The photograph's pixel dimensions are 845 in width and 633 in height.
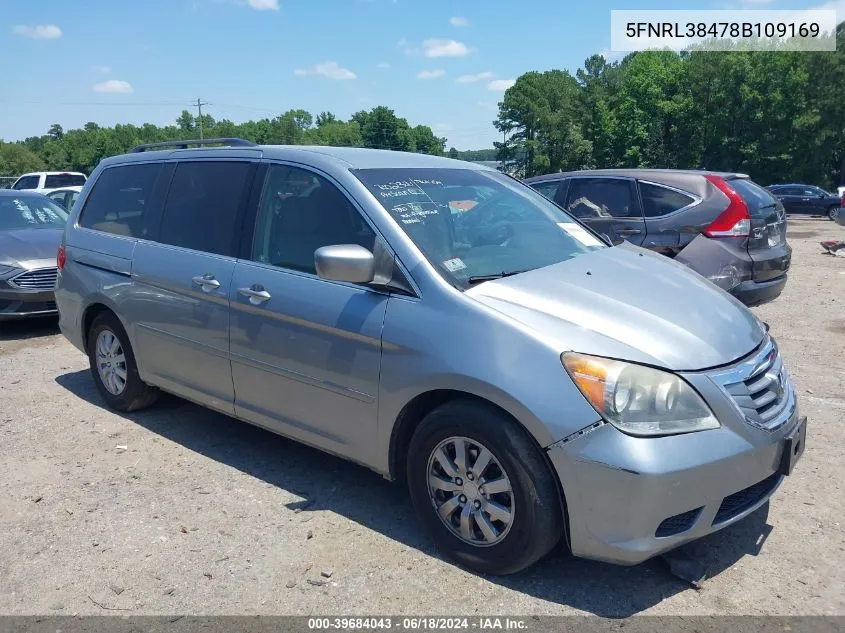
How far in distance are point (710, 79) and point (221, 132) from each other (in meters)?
73.2

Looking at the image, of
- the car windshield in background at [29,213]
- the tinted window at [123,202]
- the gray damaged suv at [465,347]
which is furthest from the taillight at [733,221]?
the car windshield in background at [29,213]

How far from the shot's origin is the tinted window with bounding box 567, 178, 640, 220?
7668 mm

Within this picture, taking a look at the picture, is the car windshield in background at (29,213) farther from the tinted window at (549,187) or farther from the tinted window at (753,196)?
the tinted window at (753,196)

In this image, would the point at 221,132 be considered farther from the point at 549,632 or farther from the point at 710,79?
the point at 549,632

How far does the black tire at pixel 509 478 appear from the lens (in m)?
2.95

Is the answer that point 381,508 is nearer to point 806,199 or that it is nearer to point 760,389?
point 760,389

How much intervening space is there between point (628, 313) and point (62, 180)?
962 inches

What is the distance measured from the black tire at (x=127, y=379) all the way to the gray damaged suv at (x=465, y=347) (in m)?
0.19

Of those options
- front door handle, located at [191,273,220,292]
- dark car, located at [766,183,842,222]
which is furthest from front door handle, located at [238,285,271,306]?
dark car, located at [766,183,842,222]

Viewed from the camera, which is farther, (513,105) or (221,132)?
(221,132)

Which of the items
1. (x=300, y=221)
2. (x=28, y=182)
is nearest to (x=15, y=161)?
(x=28, y=182)

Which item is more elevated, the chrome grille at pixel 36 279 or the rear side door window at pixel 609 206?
the rear side door window at pixel 609 206

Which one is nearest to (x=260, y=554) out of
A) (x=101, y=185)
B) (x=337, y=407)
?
(x=337, y=407)

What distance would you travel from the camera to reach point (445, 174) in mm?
4293
